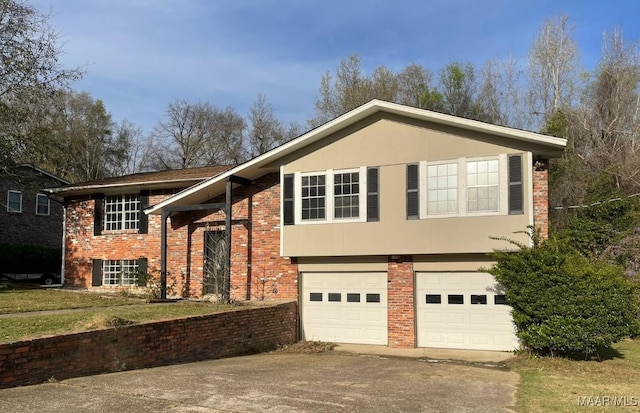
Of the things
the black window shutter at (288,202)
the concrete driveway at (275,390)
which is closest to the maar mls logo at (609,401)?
the concrete driveway at (275,390)

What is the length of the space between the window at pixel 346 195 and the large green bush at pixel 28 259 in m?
18.1

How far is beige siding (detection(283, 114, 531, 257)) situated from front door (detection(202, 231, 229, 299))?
95.8 inches

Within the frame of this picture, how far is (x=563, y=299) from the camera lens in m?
12.0

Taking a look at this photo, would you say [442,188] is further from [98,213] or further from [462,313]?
[98,213]

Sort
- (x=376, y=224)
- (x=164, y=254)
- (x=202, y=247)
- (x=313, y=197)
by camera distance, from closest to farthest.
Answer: (x=376, y=224) < (x=313, y=197) < (x=164, y=254) < (x=202, y=247)

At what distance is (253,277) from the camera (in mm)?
16812

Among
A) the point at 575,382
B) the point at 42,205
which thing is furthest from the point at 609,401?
the point at 42,205

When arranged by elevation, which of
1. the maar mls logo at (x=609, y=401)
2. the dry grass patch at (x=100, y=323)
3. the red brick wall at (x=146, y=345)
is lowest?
the maar mls logo at (x=609, y=401)

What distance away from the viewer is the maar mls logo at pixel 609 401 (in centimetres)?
789

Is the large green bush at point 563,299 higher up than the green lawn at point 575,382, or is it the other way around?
the large green bush at point 563,299

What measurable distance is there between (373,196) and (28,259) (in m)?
19.3

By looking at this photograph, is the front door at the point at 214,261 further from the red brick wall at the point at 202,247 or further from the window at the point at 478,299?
the window at the point at 478,299

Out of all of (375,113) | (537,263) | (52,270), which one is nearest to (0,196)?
(52,270)

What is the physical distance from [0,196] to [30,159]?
6.93m
